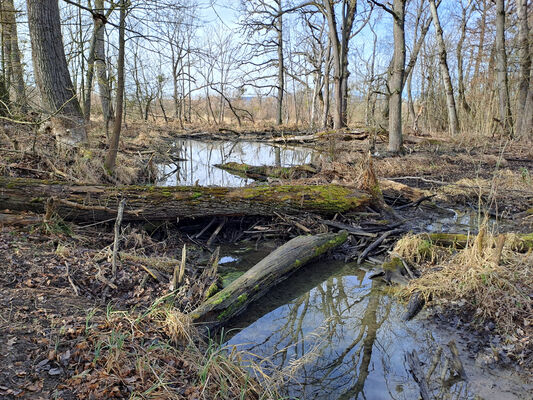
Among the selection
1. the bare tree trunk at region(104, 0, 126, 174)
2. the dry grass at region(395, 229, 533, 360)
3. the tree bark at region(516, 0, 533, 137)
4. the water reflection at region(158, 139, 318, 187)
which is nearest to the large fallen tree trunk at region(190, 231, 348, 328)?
the dry grass at region(395, 229, 533, 360)

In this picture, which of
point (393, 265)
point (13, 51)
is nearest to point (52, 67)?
point (13, 51)

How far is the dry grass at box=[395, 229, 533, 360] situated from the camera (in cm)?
373

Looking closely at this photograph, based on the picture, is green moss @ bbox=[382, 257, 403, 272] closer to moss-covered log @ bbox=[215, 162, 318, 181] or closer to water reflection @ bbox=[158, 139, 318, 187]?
water reflection @ bbox=[158, 139, 318, 187]

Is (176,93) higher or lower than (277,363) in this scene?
higher

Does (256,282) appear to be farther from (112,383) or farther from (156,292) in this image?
(112,383)

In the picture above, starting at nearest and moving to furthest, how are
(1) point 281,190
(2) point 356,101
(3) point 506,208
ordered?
(1) point 281,190
(3) point 506,208
(2) point 356,101

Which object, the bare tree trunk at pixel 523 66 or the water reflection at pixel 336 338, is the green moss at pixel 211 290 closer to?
the water reflection at pixel 336 338

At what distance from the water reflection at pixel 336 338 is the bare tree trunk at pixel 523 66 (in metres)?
15.4

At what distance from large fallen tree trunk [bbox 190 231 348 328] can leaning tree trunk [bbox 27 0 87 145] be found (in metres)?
5.97

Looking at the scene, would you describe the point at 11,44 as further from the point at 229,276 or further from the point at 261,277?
the point at 261,277

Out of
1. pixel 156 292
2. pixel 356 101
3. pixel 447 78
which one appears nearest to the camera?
pixel 156 292

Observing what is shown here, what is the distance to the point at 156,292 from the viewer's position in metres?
4.27

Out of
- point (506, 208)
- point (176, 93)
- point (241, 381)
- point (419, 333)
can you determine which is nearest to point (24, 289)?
point (241, 381)

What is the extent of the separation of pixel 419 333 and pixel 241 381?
6.67 ft
